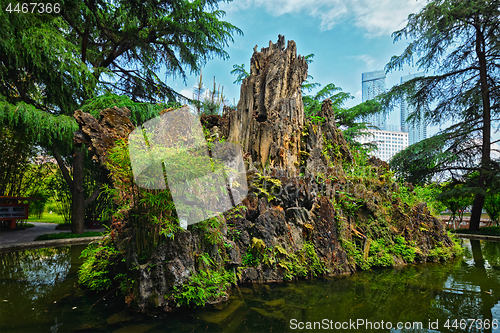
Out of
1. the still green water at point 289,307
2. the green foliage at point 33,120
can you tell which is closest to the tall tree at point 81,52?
the green foliage at point 33,120

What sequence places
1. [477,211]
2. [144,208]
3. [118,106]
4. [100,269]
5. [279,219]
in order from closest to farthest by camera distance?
1. [144,208]
2. [100,269]
3. [279,219]
4. [118,106]
5. [477,211]

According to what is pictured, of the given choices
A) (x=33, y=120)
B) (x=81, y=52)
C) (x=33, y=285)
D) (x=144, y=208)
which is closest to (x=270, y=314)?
(x=144, y=208)

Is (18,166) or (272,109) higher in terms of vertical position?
(272,109)

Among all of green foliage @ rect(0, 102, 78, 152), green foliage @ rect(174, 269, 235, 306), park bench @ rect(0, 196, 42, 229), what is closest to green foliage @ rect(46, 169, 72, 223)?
park bench @ rect(0, 196, 42, 229)

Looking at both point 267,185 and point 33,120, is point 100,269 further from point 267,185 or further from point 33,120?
point 33,120

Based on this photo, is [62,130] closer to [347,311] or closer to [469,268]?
[347,311]

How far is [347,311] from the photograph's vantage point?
9.66ft

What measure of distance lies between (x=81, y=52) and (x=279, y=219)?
866cm

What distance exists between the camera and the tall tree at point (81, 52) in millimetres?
6320

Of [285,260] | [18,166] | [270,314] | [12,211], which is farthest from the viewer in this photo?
[18,166]

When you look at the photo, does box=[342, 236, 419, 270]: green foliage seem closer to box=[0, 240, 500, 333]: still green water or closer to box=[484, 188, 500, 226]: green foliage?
box=[0, 240, 500, 333]: still green water

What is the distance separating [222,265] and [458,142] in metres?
12.9

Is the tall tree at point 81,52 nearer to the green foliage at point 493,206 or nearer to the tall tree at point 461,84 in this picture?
the tall tree at point 461,84

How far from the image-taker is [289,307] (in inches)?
121
